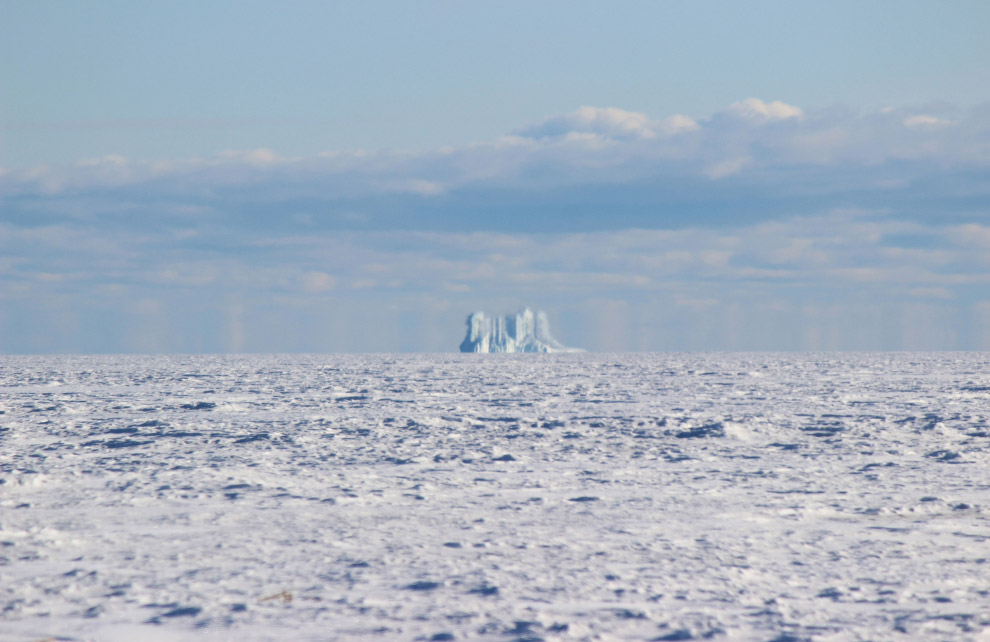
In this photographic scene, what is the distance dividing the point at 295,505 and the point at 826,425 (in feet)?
34.4

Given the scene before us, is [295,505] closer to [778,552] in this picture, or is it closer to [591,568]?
[591,568]

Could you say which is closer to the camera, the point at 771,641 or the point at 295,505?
the point at 771,641

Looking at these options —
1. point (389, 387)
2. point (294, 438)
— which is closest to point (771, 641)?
point (294, 438)

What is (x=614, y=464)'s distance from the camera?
1112 cm

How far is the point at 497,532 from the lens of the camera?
281 inches

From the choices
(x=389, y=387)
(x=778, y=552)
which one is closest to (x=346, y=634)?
(x=778, y=552)

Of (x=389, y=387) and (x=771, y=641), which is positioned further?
(x=389, y=387)

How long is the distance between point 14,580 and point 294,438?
8.05 meters

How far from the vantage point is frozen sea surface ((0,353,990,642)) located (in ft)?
16.4

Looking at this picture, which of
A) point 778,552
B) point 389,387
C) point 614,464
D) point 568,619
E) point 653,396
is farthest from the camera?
point 389,387

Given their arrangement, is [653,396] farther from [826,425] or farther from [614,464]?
[614,464]

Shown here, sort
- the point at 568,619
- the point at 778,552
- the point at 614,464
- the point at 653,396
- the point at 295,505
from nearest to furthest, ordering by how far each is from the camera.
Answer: the point at 568,619
the point at 778,552
the point at 295,505
the point at 614,464
the point at 653,396

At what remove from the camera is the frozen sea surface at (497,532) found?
501cm

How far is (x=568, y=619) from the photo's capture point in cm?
497
